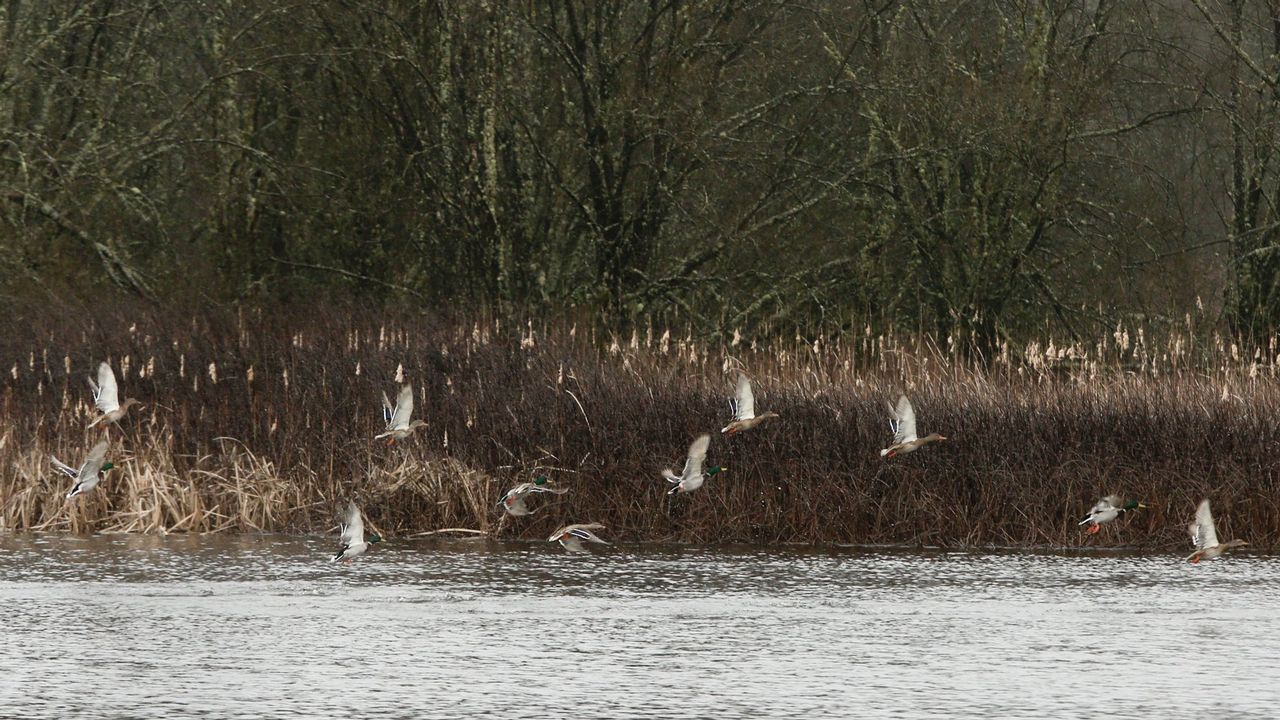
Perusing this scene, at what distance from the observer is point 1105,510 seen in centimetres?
1470

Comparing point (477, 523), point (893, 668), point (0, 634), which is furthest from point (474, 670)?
point (477, 523)

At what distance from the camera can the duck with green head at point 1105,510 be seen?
1456 centimetres

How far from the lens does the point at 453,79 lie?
78.5 ft

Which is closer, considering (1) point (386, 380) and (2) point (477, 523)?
(2) point (477, 523)

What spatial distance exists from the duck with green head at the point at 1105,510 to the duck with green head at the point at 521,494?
393cm

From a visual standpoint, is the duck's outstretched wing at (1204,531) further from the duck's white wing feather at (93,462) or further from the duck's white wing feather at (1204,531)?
the duck's white wing feather at (93,462)

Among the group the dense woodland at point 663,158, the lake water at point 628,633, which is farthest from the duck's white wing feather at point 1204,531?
the dense woodland at point 663,158

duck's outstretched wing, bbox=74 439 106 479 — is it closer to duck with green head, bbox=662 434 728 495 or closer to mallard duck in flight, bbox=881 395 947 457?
duck with green head, bbox=662 434 728 495

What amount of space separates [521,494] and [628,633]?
518cm

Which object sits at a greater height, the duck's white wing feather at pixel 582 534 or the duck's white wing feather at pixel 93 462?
the duck's white wing feather at pixel 93 462

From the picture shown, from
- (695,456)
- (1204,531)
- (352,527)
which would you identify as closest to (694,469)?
(695,456)

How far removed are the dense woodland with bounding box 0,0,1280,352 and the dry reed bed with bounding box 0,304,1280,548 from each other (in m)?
5.20

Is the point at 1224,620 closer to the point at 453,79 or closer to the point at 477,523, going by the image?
the point at 477,523

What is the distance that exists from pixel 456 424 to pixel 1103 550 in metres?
5.34
